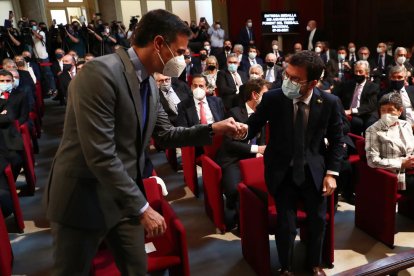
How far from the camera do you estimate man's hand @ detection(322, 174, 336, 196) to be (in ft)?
7.61

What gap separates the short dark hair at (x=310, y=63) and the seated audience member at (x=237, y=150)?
104 centimetres

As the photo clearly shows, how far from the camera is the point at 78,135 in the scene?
4.41 feet

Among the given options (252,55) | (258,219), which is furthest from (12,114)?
(252,55)

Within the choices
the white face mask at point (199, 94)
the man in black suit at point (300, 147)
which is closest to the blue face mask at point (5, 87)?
the white face mask at point (199, 94)

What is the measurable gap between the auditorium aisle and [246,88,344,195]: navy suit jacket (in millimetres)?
701

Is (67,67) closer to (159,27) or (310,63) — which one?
(310,63)

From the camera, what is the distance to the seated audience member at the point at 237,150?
322 centimetres

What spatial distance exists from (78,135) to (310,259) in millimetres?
1791

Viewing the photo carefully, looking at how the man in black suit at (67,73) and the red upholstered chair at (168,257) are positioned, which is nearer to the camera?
the red upholstered chair at (168,257)

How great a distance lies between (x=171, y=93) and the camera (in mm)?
4992

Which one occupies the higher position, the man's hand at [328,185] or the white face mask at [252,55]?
the white face mask at [252,55]

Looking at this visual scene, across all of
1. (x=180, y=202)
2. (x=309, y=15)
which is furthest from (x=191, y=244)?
(x=309, y=15)

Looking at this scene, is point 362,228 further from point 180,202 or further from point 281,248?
point 180,202

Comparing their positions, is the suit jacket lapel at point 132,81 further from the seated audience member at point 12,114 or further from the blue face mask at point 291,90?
the seated audience member at point 12,114
